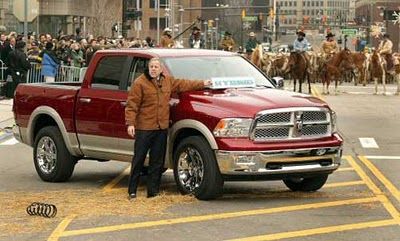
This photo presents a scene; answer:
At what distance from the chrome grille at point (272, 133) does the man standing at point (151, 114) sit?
3.44 ft

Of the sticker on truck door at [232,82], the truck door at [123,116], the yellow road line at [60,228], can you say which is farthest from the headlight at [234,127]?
the yellow road line at [60,228]

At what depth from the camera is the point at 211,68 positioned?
1136cm

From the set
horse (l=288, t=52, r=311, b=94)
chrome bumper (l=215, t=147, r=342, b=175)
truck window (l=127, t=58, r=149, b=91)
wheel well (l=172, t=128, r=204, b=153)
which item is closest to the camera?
chrome bumper (l=215, t=147, r=342, b=175)

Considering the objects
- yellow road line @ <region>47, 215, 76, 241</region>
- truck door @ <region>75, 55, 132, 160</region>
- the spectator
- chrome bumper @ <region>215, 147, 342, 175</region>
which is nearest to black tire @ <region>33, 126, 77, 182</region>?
truck door @ <region>75, 55, 132, 160</region>

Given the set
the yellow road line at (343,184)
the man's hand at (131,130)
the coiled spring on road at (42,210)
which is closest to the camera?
the coiled spring on road at (42,210)

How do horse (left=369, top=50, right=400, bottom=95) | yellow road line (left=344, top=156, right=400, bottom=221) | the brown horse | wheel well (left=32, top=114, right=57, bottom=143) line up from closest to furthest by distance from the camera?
yellow road line (left=344, top=156, right=400, bottom=221)
wheel well (left=32, top=114, right=57, bottom=143)
the brown horse
horse (left=369, top=50, right=400, bottom=95)

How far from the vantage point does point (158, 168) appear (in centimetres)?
1067

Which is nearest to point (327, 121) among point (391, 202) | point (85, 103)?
point (391, 202)

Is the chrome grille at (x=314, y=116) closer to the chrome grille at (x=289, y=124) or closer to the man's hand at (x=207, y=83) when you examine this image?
the chrome grille at (x=289, y=124)

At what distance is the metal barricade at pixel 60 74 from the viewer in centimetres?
A: 2736

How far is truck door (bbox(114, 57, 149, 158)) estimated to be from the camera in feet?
36.6

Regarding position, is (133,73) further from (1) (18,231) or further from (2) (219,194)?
(1) (18,231)

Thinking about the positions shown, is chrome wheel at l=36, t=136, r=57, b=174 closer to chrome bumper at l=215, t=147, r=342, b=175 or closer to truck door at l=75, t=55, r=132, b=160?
truck door at l=75, t=55, r=132, b=160

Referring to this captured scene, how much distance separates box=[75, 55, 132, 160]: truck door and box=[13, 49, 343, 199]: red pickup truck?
0.01 meters
